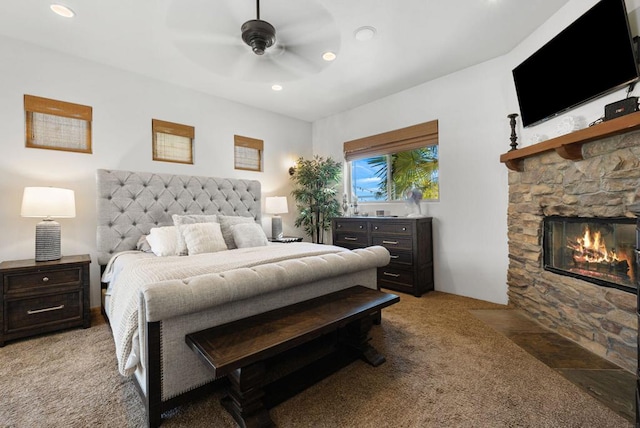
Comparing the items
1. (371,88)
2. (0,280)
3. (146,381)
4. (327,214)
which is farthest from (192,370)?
(371,88)

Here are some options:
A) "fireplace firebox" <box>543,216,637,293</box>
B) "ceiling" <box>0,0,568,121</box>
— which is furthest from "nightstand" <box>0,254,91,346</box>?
"fireplace firebox" <box>543,216,637,293</box>

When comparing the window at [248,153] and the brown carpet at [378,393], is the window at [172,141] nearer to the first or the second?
the window at [248,153]

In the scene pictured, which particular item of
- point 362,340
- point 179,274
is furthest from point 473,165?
point 179,274

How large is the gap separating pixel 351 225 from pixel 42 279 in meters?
3.34

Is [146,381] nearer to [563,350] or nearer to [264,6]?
[264,6]

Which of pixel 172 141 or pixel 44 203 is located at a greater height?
pixel 172 141

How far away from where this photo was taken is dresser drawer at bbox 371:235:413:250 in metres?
3.52

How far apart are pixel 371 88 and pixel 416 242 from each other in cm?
213

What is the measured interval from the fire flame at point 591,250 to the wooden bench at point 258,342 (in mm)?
1723

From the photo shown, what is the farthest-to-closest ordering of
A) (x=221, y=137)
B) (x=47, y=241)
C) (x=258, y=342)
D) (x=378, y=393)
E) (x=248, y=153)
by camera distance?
(x=248, y=153), (x=221, y=137), (x=47, y=241), (x=378, y=393), (x=258, y=342)

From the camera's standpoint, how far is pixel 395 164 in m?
4.27

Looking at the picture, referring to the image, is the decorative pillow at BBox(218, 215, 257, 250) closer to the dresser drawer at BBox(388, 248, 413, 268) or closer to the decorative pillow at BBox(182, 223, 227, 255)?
the decorative pillow at BBox(182, 223, 227, 255)

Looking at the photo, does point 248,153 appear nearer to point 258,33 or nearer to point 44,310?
point 258,33

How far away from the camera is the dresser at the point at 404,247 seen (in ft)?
11.4
